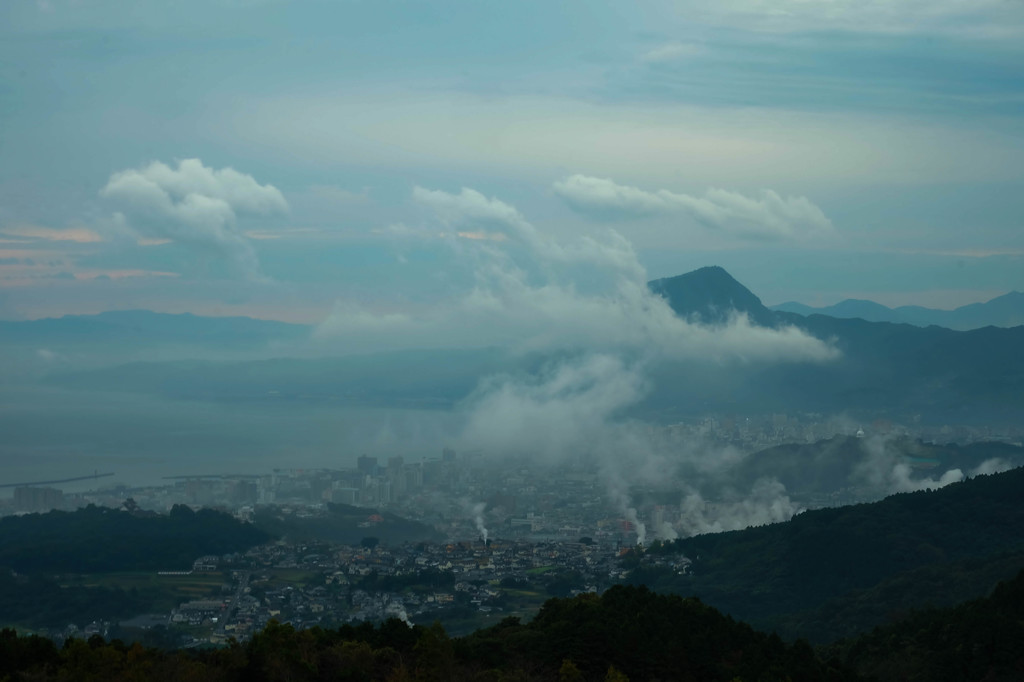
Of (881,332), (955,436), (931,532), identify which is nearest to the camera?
(931,532)

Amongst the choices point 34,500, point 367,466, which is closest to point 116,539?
point 34,500

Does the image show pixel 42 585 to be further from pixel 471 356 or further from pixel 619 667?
pixel 471 356

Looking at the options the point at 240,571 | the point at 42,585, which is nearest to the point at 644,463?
the point at 240,571

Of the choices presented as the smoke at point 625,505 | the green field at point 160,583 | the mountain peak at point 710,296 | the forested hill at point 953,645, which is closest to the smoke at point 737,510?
the smoke at point 625,505

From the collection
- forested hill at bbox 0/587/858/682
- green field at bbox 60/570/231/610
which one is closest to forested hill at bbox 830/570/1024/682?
forested hill at bbox 0/587/858/682

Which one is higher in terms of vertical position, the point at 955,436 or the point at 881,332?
the point at 881,332

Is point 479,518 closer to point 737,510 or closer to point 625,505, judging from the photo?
point 625,505
